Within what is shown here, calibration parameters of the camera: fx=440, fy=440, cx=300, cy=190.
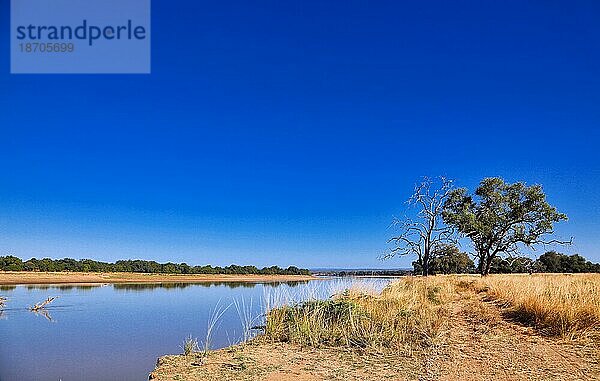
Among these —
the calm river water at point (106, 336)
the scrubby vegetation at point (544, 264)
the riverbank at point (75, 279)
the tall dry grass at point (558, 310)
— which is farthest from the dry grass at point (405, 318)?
the scrubby vegetation at point (544, 264)

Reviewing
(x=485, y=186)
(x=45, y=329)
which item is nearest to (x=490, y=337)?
(x=45, y=329)

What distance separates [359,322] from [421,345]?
1.29 m

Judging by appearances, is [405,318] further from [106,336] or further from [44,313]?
[44,313]

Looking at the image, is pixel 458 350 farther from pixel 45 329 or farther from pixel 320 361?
pixel 45 329

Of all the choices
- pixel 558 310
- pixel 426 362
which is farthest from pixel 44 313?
pixel 558 310

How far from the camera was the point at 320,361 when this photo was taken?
18.9ft

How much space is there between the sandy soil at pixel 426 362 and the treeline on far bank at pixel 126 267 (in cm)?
4549

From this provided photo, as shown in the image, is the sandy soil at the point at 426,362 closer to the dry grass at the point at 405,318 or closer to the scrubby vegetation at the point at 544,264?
the dry grass at the point at 405,318

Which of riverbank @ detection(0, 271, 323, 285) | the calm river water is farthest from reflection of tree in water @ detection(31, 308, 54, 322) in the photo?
riverbank @ detection(0, 271, 323, 285)

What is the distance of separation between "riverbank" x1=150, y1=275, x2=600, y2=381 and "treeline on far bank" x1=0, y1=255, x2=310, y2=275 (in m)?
45.2

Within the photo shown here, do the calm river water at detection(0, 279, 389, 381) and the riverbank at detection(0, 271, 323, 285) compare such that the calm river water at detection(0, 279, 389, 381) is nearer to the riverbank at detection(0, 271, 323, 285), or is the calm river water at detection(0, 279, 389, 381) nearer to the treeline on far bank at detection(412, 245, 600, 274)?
the riverbank at detection(0, 271, 323, 285)

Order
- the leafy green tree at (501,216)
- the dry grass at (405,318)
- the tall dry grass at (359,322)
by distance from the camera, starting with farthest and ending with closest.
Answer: the leafy green tree at (501,216) < the tall dry grass at (359,322) < the dry grass at (405,318)

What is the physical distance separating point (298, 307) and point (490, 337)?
341cm

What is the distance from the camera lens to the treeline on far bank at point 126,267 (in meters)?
45.9
